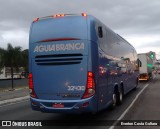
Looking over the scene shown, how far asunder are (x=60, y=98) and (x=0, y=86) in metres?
33.7

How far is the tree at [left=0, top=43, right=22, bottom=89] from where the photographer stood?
46.3 m

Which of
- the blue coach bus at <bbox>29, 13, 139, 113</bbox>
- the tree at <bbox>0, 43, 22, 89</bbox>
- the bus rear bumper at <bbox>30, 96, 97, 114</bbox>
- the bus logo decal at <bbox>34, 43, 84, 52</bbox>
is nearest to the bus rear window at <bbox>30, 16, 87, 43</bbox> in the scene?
the blue coach bus at <bbox>29, 13, 139, 113</bbox>

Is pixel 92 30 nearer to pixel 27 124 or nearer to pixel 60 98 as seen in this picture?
pixel 60 98

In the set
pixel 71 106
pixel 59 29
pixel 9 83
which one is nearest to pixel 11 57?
pixel 9 83

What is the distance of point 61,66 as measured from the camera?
11.1 metres

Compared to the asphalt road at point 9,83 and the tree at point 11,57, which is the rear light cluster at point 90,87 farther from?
the tree at point 11,57

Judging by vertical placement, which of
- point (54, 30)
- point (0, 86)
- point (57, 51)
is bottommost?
point (0, 86)

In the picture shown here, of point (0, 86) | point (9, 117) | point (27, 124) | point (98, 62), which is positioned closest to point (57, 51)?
point (98, 62)

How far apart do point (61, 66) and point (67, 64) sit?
218 mm

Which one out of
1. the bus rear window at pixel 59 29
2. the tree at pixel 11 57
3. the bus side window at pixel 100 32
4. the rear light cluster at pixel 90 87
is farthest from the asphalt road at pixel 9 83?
the rear light cluster at pixel 90 87

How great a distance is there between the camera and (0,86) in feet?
142

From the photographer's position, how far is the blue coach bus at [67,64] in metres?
10.8

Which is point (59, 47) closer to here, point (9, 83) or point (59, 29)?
point (59, 29)

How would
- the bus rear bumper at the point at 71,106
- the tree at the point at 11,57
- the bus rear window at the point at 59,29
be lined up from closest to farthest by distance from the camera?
the bus rear bumper at the point at 71,106, the bus rear window at the point at 59,29, the tree at the point at 11,57
